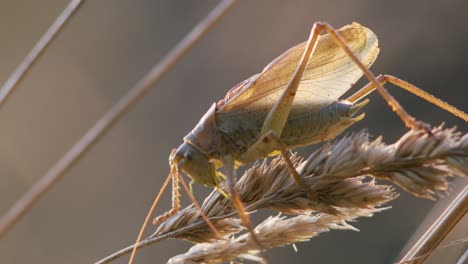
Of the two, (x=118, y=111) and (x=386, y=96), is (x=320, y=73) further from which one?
(x=118, y=111)

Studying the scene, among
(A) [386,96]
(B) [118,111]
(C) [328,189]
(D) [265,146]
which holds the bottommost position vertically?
(C) [328,189]

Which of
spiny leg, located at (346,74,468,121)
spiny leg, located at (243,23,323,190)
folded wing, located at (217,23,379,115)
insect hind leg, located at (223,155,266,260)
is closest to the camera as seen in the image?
insect hind leg, located at (223,155,266,260)

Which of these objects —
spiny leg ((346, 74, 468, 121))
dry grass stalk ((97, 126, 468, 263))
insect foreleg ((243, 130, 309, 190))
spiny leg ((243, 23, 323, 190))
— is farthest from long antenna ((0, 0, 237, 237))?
spiny leg ((346, 74, 468, 121))

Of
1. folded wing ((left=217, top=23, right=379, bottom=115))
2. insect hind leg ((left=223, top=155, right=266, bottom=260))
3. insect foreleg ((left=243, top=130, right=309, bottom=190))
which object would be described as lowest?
insect hind leg ((left=223, top=155, right=266, bottom=260))

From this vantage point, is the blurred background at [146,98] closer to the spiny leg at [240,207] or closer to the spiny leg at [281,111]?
the spiny leg at [281,111]

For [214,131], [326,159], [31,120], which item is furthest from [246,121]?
[31,120]

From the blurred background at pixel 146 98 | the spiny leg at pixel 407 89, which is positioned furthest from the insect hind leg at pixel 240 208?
the blurred background at pixel 146 98

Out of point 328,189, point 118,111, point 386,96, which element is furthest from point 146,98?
point 118,111

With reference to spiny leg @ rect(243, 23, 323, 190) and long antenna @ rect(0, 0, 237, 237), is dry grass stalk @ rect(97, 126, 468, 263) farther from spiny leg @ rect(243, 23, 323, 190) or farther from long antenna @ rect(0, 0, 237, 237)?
long antenna @ rect(0, 0, 237, 237)
